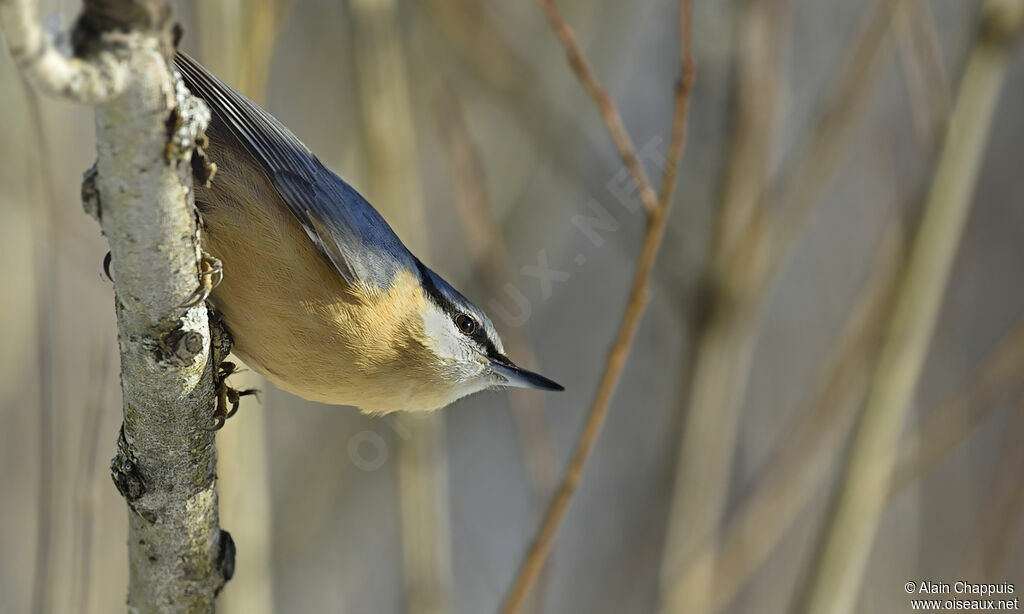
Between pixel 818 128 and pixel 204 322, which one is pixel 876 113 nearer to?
pixel 818 128

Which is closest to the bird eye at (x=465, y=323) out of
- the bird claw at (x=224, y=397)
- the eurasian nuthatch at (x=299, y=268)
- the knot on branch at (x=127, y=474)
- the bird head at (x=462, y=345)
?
the bird head at (x=462, y=345)

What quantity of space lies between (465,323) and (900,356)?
1.00m

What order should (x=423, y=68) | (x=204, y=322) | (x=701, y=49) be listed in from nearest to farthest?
(x=204, y=322) → (x=701, y=49) → (x=423, y=68)

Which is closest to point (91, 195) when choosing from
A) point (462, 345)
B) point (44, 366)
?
point (44, 366)

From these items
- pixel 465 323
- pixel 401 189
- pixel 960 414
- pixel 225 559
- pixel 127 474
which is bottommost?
pixel 225 559

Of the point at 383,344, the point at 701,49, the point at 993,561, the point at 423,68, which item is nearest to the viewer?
the point at 383,344

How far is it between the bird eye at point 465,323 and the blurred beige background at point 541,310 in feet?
0.95

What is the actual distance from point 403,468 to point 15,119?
1.38m

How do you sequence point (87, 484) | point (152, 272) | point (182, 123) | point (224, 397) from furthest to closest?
point (87, 484) → point (224, 397) → point (152, 272) → point (182, 123)

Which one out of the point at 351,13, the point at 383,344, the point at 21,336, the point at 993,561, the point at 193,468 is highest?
the point at 351,13

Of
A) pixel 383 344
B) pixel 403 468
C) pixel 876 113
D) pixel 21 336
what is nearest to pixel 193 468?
pixel 383 344

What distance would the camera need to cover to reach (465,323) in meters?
2.16

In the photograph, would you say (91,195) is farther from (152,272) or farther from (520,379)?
(520,379)

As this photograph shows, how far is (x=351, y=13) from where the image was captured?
237 cm
